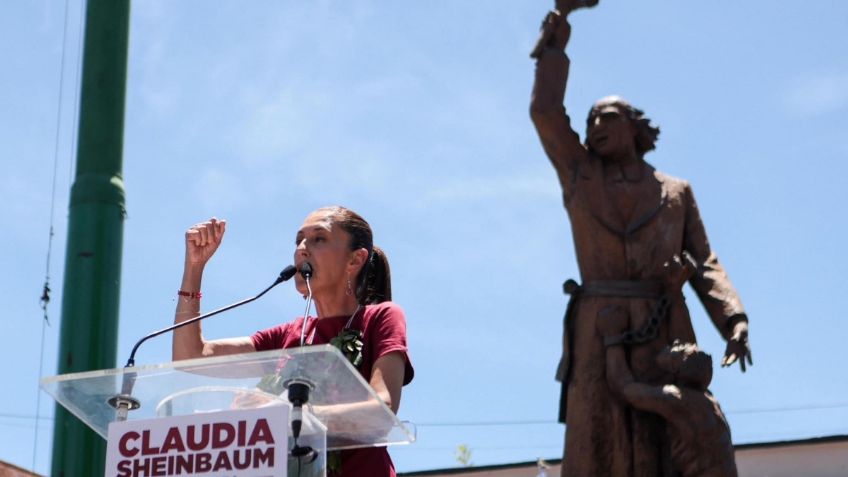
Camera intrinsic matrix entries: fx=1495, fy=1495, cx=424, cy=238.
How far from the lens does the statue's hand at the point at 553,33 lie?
253 inches

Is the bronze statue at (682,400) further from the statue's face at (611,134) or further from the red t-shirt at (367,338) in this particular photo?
the red t-shirt at (367,338)

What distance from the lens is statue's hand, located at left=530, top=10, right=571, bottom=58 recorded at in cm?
644

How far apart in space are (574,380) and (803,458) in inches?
401

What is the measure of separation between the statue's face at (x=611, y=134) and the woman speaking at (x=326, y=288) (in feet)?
5.07

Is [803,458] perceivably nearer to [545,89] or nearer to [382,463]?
[545,89]

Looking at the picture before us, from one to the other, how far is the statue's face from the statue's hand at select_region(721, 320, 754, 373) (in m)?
0.98

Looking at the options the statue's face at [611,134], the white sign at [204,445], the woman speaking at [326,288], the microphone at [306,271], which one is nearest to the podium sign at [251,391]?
the white sign at [204,445]

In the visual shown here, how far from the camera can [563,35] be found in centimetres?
646

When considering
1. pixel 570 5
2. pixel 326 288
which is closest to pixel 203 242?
pixel 326 288

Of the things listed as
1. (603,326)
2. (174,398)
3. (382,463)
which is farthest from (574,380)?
(174,398)

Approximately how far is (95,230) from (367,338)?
2.27 meters

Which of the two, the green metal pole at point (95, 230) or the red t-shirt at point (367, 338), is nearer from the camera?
the red t-shirt at point (367, 338)

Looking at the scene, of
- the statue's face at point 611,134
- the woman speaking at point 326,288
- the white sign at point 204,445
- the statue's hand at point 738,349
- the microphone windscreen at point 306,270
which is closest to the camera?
the white sign at point 204,445

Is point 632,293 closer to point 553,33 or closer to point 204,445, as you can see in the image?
point 553,33
